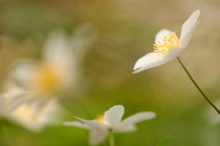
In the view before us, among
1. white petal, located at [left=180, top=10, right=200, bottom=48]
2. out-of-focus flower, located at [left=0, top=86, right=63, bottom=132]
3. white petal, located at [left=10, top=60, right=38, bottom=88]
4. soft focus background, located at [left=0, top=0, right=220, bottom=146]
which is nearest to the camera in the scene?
white petal, located at [left=180, top=10, right=200, bottom=48]

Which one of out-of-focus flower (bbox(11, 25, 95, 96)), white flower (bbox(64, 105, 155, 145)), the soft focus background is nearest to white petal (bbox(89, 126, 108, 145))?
white flower (bbox(64, 105, 155, 145))

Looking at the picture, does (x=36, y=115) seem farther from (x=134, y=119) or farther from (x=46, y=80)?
(x=134, y=119)

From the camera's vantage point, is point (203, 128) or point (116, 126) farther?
point (203, 128)

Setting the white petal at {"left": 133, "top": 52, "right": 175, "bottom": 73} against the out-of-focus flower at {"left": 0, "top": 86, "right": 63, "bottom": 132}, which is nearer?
the white petal at {"left": 133, "top": 52, "right": 175, "bottom": 73}

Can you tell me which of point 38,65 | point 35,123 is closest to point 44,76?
point 38,65

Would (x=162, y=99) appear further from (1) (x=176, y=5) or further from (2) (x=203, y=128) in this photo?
(1) (x=176, y=5)

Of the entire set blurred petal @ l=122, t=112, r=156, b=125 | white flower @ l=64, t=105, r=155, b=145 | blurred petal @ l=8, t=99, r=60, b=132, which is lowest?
blurred petal @ l=122, t=112, r=156, b=125

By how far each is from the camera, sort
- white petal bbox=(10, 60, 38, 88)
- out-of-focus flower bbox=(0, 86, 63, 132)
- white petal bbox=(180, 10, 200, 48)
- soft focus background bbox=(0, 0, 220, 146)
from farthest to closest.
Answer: white petal bbox=(10, 60, 38, 88)
out-of-focus flower bbox=(0, 86, 63, 132)
soft focus background bbox=(0, 0, 220, 146)
white petal bbox=(180, 10, 200, 48)

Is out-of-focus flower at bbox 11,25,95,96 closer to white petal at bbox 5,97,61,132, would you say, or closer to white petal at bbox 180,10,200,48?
white petal at bbox 5,97,61,132
